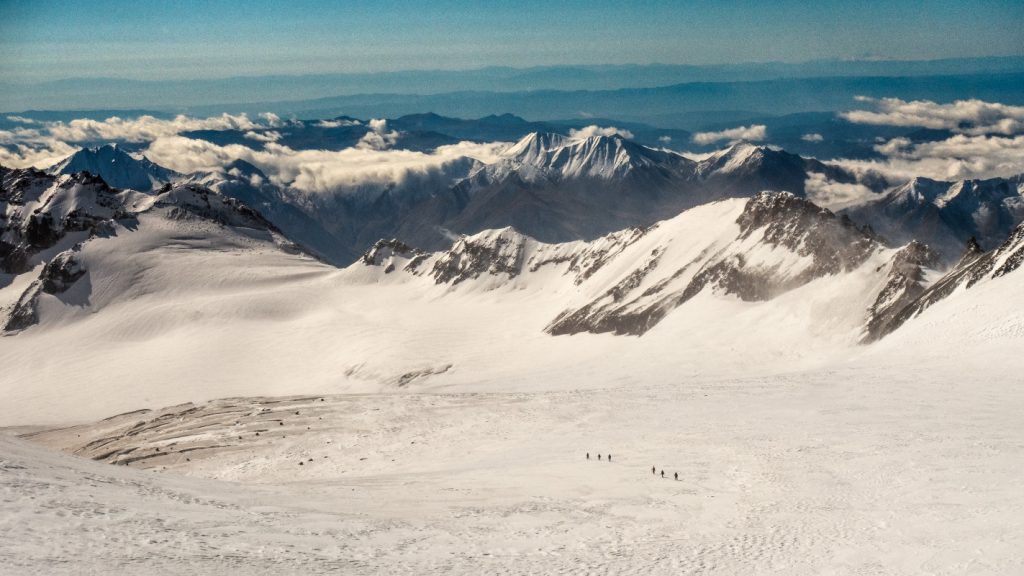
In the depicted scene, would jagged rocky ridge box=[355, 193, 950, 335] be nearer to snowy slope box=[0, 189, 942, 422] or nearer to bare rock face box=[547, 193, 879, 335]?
bare rock face box=[547, 193, 879, 335]

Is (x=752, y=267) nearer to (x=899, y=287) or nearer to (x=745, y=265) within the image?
(x=745, y=265)

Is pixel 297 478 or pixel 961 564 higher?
pixel 961 564

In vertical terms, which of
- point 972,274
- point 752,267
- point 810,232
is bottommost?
point 752,267

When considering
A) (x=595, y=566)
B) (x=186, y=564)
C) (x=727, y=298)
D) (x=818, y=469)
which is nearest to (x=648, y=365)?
(x=727, y=298)

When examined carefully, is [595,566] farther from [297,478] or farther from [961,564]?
[297,478]

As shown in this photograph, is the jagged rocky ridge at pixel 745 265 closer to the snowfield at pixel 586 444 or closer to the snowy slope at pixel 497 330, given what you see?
the snowy slope at pixel 497 330

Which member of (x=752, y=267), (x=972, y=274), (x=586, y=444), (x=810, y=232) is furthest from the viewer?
(x=752, y=267)

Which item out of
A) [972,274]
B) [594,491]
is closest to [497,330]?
[972,274]

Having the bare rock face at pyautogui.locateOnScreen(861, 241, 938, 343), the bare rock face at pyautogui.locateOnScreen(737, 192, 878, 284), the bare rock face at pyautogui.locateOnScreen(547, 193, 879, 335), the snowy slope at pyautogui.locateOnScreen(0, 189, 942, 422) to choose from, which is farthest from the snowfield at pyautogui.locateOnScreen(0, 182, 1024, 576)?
the bare rock face at pyautogui.locateOnScreen(861, 241, 938, 343)

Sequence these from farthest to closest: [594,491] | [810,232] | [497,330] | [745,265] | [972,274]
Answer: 1. [497,330]
2. [745,265]
3. [810,232]
4. [972,274]
5. [594,491]

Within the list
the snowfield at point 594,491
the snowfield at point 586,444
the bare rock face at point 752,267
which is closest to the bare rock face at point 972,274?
the snowfield at point 586,444

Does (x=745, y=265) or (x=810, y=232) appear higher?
(x=810, y=232)
